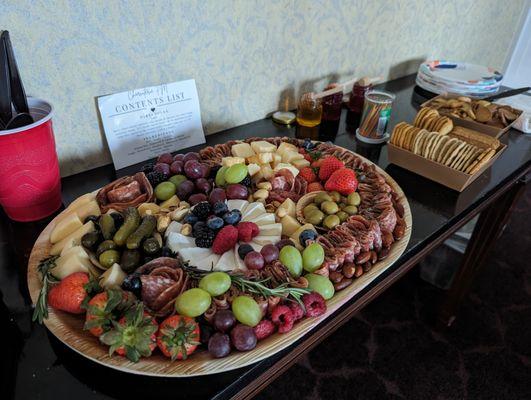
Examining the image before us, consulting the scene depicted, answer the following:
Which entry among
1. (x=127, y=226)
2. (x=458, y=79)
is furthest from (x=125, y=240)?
(x=458, y=79)

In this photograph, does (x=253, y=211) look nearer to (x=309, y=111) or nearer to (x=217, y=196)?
(x=217, y=196)

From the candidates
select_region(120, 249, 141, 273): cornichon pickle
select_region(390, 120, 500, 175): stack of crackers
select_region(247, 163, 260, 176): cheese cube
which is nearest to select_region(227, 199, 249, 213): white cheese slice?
select_region(247, 163, 260, 176): cheese cube

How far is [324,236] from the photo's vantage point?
2.53ft

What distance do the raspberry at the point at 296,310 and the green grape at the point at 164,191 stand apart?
0.38 meters

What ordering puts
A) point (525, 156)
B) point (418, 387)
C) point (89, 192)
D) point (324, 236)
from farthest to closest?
point (418, 387)
point (525, 156)
point (89, 192)
point (324, 236)

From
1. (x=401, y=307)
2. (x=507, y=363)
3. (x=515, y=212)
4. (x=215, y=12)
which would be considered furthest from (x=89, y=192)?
(x=515, y=212)

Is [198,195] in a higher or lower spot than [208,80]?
lower

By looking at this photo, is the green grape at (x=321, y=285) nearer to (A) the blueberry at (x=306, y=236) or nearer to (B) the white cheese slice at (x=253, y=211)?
(A) the blueberry at (x=306, y=236)

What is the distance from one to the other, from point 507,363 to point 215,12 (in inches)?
59.1

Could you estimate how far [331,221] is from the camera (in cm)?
80

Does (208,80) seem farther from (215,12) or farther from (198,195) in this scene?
(198,195)

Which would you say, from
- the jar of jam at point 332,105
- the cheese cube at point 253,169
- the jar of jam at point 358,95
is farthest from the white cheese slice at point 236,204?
the jar of jam at point 358,95

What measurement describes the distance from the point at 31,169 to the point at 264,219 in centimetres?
45

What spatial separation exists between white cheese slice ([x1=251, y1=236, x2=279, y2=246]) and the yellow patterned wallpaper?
19.5 inches
